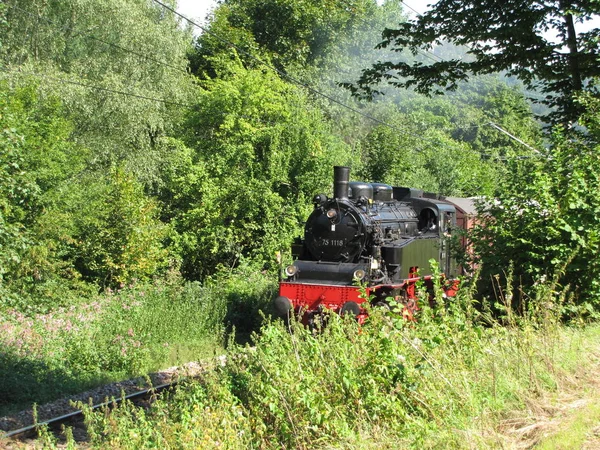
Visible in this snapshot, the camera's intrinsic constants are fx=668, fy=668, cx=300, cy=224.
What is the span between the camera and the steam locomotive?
495 inches

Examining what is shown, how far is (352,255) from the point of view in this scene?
44.6 ft

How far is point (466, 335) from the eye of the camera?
6.38 meters

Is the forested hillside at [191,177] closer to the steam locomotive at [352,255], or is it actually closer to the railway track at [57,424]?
the railway track at [57,424]

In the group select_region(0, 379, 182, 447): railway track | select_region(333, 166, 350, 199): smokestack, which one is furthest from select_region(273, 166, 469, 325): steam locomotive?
select_region(0, 379, 182, 447): railway track

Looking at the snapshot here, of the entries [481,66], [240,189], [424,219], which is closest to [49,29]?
[240,189]

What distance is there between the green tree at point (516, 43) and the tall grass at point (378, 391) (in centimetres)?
519

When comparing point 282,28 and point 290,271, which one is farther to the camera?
point 282,28

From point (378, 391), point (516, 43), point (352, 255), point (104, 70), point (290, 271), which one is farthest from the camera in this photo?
Answer: point (104, 70)

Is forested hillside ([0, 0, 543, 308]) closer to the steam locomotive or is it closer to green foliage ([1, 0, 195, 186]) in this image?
green foliage ([1, 0, 195, 186])

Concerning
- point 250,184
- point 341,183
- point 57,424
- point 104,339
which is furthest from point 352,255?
point 250,184

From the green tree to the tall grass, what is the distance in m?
5.19

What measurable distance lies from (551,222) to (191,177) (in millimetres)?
13667

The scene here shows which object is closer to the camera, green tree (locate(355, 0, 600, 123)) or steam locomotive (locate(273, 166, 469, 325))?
green tree (locate(355, 0, 600, 123))

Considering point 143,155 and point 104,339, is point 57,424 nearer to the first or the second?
point 104,339
